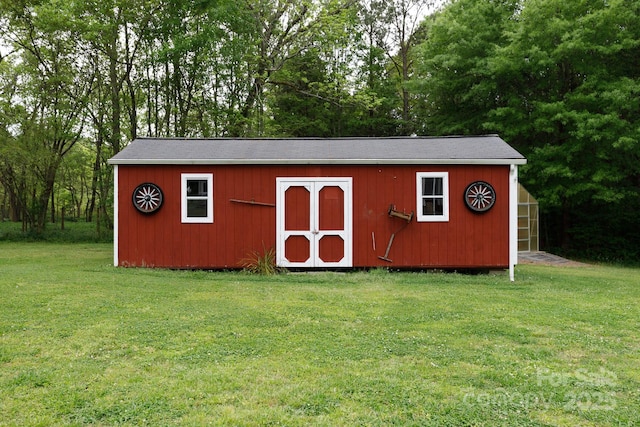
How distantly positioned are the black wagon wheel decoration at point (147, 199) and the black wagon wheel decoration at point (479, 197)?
20.9 feet

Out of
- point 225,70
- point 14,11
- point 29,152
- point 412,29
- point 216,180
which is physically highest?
point 412,29

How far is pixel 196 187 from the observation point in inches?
388

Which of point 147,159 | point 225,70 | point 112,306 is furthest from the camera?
point 225,70

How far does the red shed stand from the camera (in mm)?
9664

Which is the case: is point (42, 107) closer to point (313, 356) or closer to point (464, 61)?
point (464, 61)

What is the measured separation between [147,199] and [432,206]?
593 cm

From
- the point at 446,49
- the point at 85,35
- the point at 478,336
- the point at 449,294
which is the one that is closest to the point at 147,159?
the point at 449,294

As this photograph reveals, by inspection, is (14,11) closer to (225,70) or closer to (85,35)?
(85,35)

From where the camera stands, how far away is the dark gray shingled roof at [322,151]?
9.62m

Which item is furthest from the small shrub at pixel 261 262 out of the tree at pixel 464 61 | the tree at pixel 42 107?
the tree at pixel 42 107

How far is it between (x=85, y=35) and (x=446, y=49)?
14.4m

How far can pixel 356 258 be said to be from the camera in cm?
Answer: 979

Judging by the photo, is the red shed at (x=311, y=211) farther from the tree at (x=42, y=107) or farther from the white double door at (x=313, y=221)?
the tree at (x=42, y=107)

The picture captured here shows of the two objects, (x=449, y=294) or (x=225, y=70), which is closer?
(x=449, y=294)
